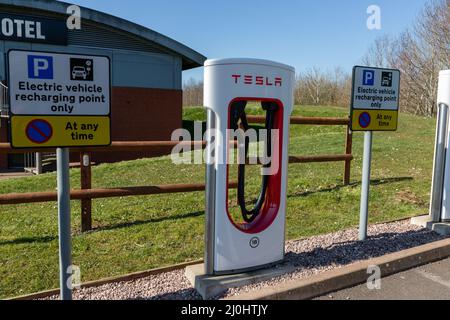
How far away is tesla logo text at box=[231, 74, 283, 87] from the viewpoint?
10.6ft

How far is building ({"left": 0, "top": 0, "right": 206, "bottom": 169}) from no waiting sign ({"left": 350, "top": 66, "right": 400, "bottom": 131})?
13.8m

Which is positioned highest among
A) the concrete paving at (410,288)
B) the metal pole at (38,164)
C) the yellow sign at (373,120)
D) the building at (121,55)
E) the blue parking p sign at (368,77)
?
the building at (121,55)

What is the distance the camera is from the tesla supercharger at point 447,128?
482cm

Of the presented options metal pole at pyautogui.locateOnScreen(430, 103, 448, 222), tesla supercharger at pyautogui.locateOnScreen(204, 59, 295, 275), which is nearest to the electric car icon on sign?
tesla supercharger at pyautogui.locateOnScreen(204, 59, 295, 275)

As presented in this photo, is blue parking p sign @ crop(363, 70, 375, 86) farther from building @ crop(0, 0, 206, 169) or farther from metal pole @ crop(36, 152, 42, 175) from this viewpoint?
building @ crop(0, 0, 206, 169)

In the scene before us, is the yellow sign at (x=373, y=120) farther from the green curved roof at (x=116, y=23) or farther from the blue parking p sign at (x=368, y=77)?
the green curved roof at (x=116, y=23)

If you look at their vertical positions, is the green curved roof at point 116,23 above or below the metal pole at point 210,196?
above

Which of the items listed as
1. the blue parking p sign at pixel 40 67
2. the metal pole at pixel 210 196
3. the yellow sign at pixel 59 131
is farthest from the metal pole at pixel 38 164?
the blue parking p sign at pixel 40 67

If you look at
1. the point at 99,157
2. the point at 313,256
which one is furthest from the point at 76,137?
the point at 99,157

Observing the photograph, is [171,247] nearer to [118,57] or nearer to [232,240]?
[232,240]

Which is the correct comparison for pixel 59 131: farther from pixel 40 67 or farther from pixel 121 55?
pixel 121 55

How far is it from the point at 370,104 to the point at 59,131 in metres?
3.17

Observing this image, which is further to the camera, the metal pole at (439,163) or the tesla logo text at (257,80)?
the metal pole at (439,163)

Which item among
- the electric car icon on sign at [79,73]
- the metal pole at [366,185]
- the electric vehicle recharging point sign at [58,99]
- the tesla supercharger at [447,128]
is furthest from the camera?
the tesla supercharger at [447,128]
